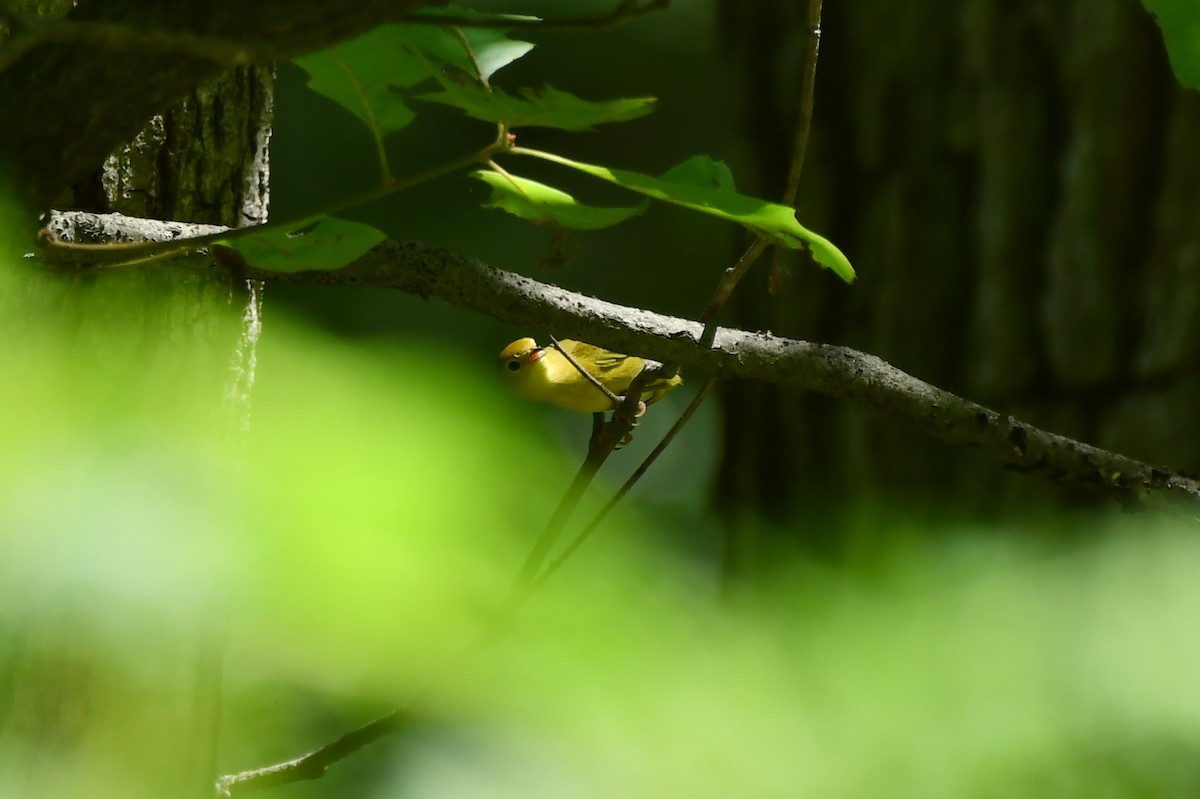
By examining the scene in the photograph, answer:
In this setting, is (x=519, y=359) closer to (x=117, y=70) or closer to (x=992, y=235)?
(x=992, y=235)

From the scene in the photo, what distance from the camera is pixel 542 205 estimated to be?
71 centimetres

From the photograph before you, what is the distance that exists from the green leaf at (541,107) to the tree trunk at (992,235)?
1640 mm

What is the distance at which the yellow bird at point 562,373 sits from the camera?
2.27 metres

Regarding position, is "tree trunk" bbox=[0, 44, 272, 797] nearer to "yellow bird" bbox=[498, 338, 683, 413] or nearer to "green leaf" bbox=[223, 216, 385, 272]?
"green leaf" bbox=[223, 216, 385, 272]

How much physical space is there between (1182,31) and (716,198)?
321mm

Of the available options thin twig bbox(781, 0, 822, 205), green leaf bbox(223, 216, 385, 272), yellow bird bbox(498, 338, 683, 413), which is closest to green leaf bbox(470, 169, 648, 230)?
green leaf bbox(223, 216, 385, 272)

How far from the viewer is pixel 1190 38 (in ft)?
2.23

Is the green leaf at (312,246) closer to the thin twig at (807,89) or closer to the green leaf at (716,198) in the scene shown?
the green leaf at (716,198)

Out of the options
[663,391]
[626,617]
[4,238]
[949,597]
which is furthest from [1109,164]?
[4,238]

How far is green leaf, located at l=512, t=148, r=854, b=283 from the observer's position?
0.58 meters

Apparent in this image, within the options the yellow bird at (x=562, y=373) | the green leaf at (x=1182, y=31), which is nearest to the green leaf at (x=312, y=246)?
the green leaf at (x=1182, y=31)

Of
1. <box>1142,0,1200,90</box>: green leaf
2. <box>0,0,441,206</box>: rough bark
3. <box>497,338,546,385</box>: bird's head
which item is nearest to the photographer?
<box>0,0,441,206</box>: rough bark

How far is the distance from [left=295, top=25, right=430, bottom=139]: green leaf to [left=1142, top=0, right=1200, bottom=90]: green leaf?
0.44 m

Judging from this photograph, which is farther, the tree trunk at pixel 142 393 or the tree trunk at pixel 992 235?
the tree trunk at pixel 992 235
